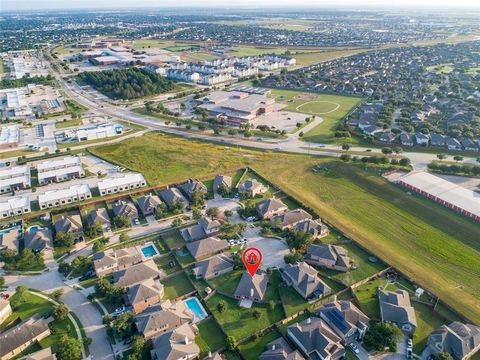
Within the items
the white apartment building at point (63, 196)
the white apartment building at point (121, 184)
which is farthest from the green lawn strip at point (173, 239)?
the white apartment building at point (63, 196)

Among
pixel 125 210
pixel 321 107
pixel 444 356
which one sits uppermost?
pixel 321 107

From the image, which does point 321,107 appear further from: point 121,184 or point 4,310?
point 4,310

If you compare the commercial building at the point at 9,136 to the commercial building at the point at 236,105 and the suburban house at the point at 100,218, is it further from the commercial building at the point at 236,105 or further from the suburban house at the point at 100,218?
the commercial building at the point at 236,105

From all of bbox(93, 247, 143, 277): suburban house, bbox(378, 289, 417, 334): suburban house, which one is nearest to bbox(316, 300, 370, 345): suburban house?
bbox(378, 289, 417, 334): suburban house

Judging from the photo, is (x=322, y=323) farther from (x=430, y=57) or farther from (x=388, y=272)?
(x=430, y=57)

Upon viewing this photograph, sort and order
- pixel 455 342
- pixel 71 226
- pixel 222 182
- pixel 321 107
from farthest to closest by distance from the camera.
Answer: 1. pixel 321 107
2. pixel 222 182
3. pixel 71 226
4. pixel 455 342

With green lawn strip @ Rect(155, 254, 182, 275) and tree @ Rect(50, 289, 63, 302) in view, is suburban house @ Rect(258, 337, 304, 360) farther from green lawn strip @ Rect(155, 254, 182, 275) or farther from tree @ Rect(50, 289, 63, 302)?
tree @ Rect(50, 289, 63, 302)

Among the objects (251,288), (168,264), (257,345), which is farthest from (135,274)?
(257,345)

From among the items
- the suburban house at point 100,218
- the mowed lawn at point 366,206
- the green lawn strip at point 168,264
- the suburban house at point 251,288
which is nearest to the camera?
the suburban house at point 251,288
